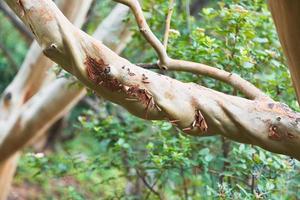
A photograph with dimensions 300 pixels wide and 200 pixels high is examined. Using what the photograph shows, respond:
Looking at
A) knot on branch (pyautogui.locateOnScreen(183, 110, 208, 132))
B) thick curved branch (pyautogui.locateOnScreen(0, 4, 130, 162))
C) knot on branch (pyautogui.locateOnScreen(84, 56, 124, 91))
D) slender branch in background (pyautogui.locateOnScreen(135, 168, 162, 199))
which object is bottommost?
slender branch in background (pyautogui.locateOnScreen(135, 168, 162, 199))

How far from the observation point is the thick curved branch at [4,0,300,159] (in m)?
1.86

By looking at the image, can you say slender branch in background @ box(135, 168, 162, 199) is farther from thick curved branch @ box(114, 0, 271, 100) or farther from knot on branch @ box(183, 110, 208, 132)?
knot on branch @ box(183, 110, 208, 132)

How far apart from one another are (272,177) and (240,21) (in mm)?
789

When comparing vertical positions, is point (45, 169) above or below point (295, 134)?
below

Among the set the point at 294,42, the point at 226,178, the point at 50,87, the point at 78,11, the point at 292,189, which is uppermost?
the point at 294,42

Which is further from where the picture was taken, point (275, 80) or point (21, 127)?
point (21, 127)

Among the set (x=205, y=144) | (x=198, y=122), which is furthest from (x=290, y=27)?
(x=205, y=144)

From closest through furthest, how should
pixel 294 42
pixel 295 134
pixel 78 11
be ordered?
pixel 294 42
pixel 295 134
pixel 78 11

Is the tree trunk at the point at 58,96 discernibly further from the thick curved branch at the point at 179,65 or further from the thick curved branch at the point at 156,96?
the thick curved branch at the point at 156,96

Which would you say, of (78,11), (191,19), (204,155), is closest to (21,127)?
(78,11)

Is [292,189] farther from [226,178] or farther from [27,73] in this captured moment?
[27,73]

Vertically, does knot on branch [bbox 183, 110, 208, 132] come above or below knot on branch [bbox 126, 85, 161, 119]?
below

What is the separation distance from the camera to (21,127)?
4348 millimetres

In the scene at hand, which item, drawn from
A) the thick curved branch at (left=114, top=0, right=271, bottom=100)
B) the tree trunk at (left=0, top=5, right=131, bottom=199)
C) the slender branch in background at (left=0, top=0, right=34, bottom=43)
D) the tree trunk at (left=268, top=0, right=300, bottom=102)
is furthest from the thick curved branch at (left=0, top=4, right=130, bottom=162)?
the tree trunk at (left=268, top=0, right=300, bottom=102)
